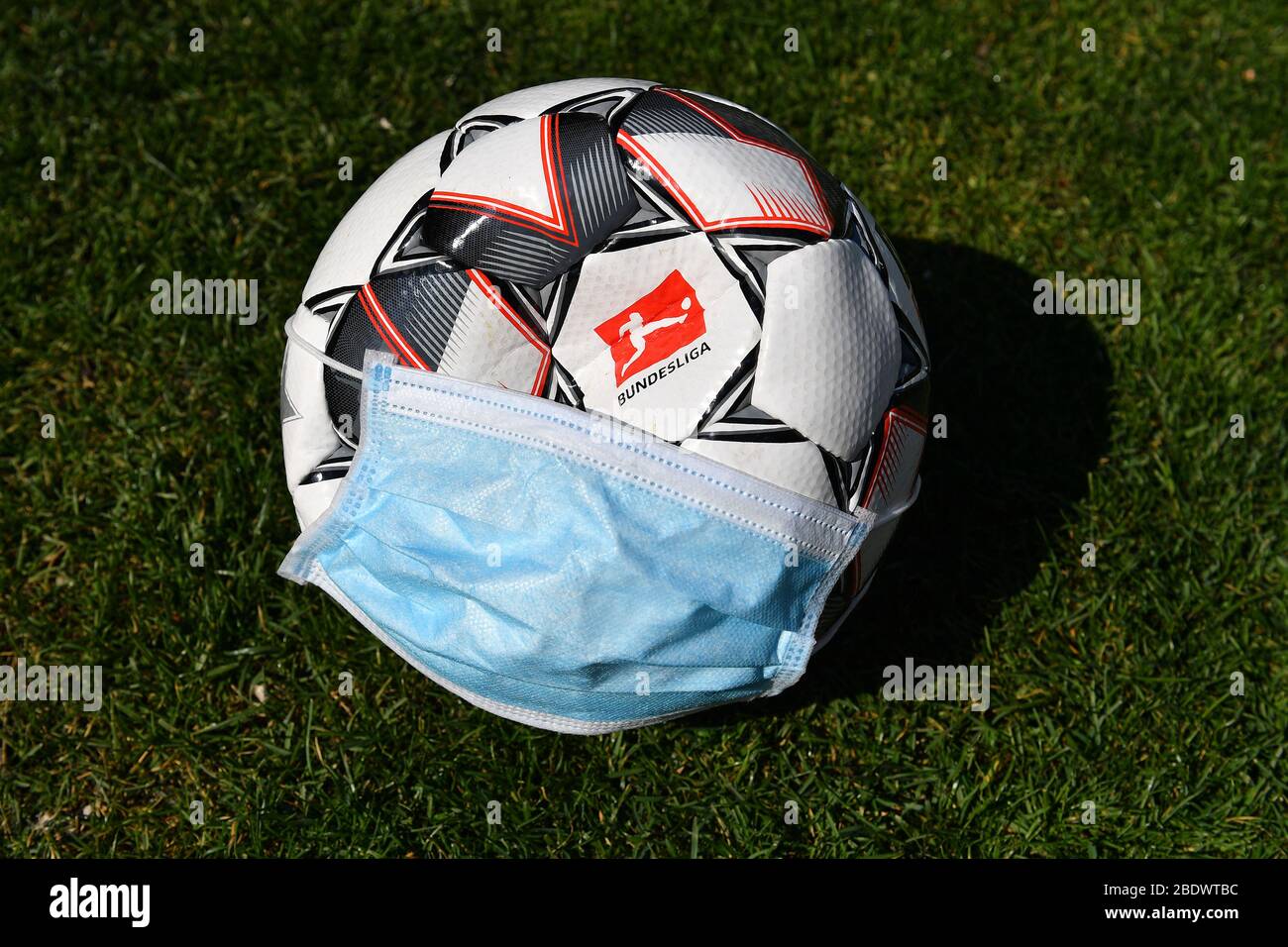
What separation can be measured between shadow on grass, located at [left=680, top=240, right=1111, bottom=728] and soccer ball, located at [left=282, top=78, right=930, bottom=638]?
84 cm

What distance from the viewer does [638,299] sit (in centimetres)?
246

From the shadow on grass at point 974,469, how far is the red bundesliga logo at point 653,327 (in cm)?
140

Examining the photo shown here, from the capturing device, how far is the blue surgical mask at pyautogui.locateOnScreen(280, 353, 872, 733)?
237cm

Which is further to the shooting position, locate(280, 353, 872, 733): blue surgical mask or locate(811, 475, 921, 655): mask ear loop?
locate(811, 475, 921, 655): mask ear loop

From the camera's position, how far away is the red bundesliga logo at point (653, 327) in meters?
2.42

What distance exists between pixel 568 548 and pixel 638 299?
1.91 feet
